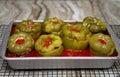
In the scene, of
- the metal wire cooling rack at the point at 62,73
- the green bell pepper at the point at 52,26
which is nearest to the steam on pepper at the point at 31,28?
the green bell pepper at the point at 52,26

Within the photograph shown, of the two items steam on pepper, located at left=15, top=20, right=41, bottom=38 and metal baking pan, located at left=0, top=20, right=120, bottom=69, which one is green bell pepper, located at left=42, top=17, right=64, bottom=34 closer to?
steam on pepper, located at left=15, top=20, right=41, bottom=38

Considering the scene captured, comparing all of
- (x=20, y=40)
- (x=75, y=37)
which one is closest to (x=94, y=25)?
(x=75, y=37)

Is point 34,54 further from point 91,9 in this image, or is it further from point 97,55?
point 91,9

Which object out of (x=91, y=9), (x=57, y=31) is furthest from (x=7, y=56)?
(x=91, y=9)

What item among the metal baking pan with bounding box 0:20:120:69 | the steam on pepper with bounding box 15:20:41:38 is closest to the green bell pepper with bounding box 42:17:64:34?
the steam on pepper with bounding box 15:20:41:38

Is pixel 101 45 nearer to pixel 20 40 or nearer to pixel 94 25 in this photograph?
pixel 94 25
